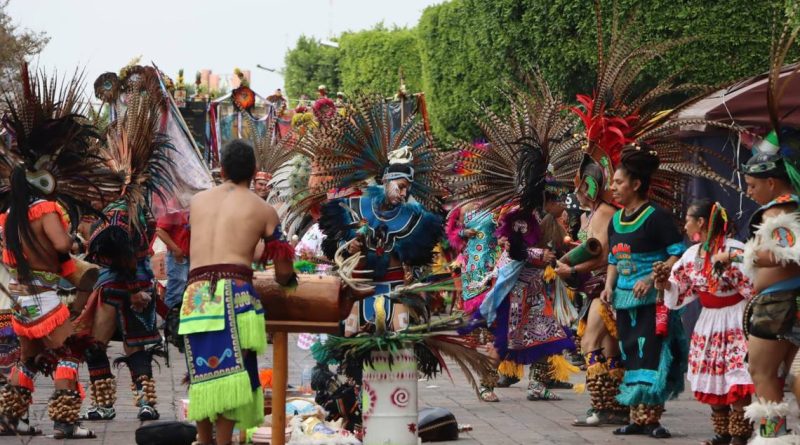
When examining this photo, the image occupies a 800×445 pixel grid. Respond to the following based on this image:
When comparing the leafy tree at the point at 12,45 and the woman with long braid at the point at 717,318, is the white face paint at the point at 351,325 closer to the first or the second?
the woman with long braid at the point at 717,318

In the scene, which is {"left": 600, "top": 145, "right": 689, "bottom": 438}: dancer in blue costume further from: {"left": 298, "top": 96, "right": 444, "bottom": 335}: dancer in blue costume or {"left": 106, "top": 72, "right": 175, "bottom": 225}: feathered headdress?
{"left": 106, "top": 72, "right": 175, "bottom": 225}: feathered headdress

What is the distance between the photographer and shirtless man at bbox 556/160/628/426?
10711 mm

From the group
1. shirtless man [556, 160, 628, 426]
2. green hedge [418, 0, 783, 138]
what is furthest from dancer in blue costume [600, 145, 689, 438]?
green hedge [418, 0, 783, 138]

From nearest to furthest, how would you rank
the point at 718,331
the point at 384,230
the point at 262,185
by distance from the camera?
the point at 718,331, the point at 384,230, the point at 262,185

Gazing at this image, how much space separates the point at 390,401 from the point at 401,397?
73 millimetres

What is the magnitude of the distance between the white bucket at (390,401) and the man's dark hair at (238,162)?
140cm

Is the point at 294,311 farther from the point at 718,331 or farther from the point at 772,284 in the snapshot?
the point at 718,331

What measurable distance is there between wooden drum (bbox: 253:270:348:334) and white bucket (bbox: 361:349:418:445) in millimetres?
491

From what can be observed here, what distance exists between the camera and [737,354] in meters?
9.31

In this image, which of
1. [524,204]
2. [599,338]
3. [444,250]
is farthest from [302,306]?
[524,204]

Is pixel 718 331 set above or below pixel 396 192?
below

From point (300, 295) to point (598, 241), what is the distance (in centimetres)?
306

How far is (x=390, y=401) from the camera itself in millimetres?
8758

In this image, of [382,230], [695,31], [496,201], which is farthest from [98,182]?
[695,31]
